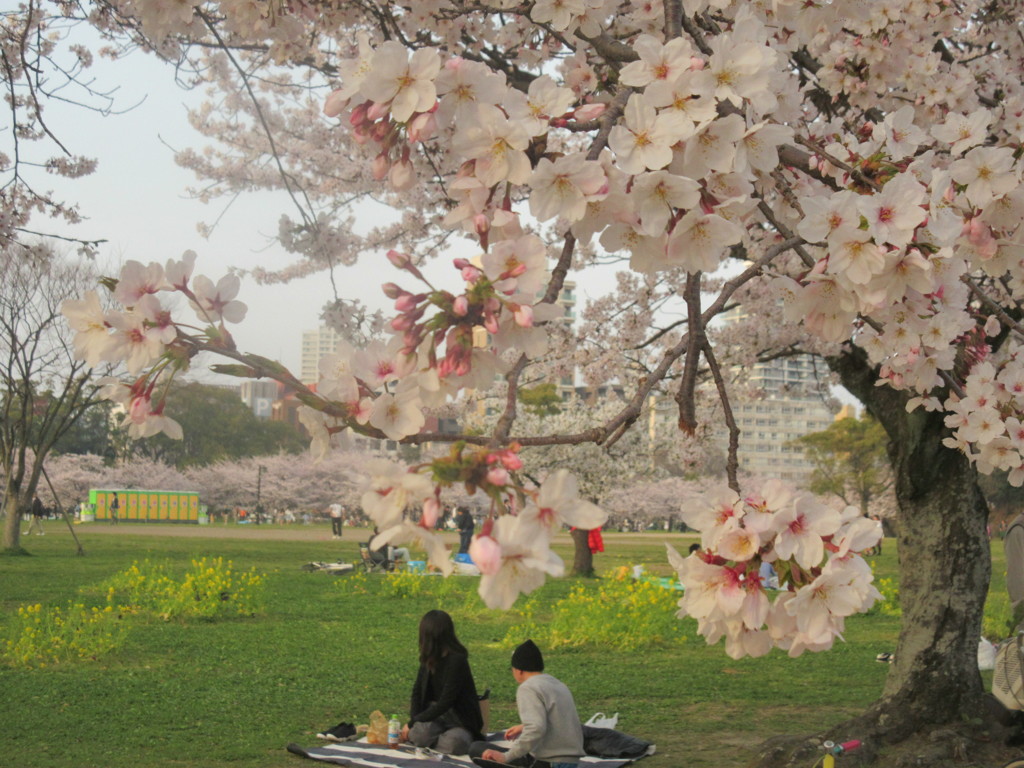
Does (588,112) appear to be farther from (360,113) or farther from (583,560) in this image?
(583,560)

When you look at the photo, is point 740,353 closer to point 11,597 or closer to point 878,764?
point 878,764

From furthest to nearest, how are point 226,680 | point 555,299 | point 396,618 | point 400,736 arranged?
1. point 396,618
2. point 226,680
3. point 400,736
4. point 555,299

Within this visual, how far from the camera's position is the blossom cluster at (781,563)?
1363 mm

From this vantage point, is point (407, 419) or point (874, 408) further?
point (874, 408)

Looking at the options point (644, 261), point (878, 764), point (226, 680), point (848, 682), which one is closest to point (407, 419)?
point (644, 261)

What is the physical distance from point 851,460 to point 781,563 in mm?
36572

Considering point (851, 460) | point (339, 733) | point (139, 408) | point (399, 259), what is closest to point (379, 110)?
point (399, 259)

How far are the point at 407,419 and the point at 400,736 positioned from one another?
481 centimetres

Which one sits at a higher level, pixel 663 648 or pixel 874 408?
pixel 874 408

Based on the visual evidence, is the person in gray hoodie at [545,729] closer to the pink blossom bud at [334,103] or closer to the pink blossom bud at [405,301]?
the pink blossom bud at [334,103]

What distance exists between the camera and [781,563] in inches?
54.9

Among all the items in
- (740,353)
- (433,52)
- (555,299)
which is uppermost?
(740,353)

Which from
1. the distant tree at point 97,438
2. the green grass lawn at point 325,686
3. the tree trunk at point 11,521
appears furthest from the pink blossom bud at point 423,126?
the distant tree at point 97,438

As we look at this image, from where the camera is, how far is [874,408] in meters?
5.98
